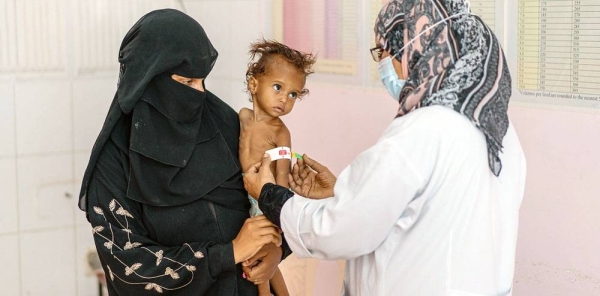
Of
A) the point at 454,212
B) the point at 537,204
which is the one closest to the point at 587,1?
the point at 537,204

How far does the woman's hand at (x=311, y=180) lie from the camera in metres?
2.31

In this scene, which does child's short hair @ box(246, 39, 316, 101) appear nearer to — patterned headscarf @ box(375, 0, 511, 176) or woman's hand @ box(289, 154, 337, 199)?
woman's hand @ box(289, 154, 337, 199)

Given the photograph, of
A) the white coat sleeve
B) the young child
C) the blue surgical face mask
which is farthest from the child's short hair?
the white coat sleeve

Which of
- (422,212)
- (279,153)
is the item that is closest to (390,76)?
(422,212)

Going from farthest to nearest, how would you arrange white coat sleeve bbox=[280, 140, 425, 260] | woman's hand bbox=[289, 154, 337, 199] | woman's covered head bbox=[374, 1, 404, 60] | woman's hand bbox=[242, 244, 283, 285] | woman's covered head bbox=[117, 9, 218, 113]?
woman's hand bbox=[289, 154, 337, 199], woman's hand bbox=[242, 244, 283, 285], woman's covered head bbox=[117, 9, 218, 113], woman's covered head bbox=[374, 1, 404, 60], white coat sleeve bbox=[280, 140, 425, 260]

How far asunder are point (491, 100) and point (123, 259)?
1.04 meters

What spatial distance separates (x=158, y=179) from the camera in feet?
6.89

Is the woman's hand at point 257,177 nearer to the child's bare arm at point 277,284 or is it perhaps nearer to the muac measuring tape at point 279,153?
the muac measuring tape at point 279,153

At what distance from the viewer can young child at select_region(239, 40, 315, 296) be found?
2.28 meters

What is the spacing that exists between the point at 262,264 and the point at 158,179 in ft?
1.28

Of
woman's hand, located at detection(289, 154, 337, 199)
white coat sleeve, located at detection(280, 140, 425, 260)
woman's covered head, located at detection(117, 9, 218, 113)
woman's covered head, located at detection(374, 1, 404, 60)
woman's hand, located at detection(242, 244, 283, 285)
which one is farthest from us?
woman's hand, located at detection(289, 154, 337, 199)

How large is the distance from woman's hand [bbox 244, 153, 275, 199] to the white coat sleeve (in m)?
0.25

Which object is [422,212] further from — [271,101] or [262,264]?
[271,101]

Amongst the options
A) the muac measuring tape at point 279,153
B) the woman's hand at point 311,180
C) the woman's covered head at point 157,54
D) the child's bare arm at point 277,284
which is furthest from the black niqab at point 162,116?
the child's bare arm at point 277,284
